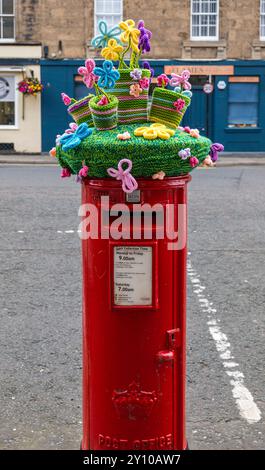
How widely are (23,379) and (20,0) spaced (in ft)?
81.9

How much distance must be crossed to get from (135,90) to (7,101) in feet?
85.4

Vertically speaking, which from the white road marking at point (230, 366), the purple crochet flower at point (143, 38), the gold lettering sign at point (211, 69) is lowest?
the white road marking at point (230, 366)

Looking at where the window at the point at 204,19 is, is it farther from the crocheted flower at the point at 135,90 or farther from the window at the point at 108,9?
the crocheted flower at the point at 135,90

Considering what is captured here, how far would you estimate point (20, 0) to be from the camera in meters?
28.1

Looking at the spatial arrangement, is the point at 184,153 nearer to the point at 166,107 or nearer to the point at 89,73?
the point at 166,107

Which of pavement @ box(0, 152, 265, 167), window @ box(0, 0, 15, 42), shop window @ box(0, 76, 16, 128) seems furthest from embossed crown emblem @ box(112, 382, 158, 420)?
window @ box(0, 0, 15, 42)

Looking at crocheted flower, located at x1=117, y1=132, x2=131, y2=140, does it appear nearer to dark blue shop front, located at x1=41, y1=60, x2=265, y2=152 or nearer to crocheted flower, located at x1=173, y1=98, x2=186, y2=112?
crocheted flower, located at x1=173, y1=98, x2=186, y2=112

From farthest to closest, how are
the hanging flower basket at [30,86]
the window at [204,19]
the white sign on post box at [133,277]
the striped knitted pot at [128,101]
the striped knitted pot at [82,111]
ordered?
the window at [204,19], the hanging flower basket at [30,86], the striped knitted pot at [82,111], the striped knitted pot at [128,101], the white sign on post box at [133,277]

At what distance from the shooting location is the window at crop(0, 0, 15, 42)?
2850 cm

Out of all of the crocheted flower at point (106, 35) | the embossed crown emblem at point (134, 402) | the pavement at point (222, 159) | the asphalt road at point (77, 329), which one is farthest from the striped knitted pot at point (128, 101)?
the pavement at point (222, 159)

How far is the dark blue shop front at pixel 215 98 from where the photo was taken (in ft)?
93.9

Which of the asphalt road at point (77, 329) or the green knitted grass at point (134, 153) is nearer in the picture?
the green knitted grass at point (134, 153)

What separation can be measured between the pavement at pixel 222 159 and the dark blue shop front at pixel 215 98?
0.77m
